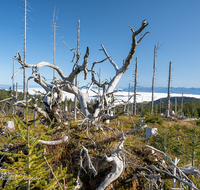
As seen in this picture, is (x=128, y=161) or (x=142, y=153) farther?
(x=142, y=153)

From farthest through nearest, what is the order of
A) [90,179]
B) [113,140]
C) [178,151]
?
[178,151] < [113,140] < [90,179]

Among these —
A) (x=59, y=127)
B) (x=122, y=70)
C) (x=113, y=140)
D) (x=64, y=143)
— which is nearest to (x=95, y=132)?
(x=113, y=140)

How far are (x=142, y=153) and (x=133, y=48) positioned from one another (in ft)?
9.78

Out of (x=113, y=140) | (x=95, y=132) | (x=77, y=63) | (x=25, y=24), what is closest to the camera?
(x=113, y=140)

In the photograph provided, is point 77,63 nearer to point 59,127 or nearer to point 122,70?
point 122,70

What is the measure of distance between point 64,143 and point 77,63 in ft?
8.47

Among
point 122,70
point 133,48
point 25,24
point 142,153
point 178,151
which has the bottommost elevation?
point 178,151

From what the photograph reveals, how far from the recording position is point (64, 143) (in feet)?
10.5

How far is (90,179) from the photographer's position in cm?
272

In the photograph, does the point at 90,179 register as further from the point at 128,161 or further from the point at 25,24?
the point at 25,24

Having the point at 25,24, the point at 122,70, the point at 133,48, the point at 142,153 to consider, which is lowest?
the point at 142,153

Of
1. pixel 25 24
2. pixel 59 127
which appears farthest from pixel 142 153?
pixel 25 24

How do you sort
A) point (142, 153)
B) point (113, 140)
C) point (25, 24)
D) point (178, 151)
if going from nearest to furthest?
point (113, 140) < point (142, 153) < point (178, 151) < point (25, 24)

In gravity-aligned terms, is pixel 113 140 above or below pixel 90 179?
above
